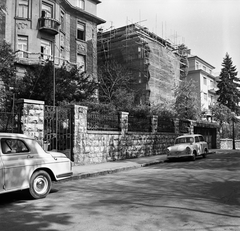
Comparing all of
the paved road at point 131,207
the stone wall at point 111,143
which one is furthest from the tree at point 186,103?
the paved road at point 131,207

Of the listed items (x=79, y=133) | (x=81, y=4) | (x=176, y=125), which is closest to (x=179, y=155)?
(x=79, y=133)

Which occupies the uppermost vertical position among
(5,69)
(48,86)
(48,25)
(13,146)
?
(48,25)

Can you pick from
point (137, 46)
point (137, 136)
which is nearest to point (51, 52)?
point (137, 136)

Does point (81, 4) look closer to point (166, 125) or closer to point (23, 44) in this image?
point (23, 44)

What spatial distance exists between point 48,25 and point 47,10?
1966mm

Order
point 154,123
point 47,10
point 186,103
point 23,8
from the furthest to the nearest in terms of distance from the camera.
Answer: point 186,103 → point 47,10 → point 23,8 → point 154,123

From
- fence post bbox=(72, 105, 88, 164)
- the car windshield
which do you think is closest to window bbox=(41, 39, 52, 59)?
fence post bbox=(72, 105, 88, 164)

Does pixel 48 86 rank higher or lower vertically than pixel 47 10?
lower

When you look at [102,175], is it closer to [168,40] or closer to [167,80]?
[167,80]

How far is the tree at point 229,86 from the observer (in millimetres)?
48219

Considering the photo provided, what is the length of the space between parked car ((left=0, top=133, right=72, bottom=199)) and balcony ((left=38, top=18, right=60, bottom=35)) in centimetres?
2001

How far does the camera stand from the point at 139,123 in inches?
757

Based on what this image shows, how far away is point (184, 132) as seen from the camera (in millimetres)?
25453

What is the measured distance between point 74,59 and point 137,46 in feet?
40.9
